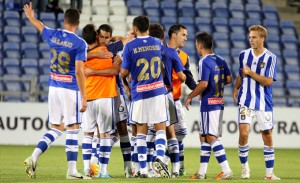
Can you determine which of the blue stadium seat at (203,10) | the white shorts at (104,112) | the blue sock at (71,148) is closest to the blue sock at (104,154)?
the white shorts at (104,112)

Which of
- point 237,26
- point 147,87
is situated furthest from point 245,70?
point 237,26

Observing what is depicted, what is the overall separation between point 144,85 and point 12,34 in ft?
45.4

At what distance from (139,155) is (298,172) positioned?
142 inches

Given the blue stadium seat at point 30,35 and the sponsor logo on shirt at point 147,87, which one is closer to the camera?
the sponsor logo on shirt at point 147,87

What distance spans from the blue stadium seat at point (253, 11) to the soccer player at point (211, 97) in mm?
15947

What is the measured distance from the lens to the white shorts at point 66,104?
11.8 meters

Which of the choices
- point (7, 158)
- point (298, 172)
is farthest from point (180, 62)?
point (7, 158)

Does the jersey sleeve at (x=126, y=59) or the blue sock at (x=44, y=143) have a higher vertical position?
the jersey sleeve at (x=126, y=59)

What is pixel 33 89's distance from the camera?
20953mm

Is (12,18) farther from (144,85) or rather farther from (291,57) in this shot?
(144,85)

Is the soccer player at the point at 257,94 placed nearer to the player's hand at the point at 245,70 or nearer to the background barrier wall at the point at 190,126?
the player's hand at the point at 245,70

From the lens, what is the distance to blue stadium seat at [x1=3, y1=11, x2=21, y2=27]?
2548cm

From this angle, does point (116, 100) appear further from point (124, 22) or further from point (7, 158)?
point (124, 22)

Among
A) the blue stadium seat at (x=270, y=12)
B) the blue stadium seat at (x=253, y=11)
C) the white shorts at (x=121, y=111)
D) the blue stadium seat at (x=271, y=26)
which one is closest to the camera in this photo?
the white shorts at (x=121, y=111)
